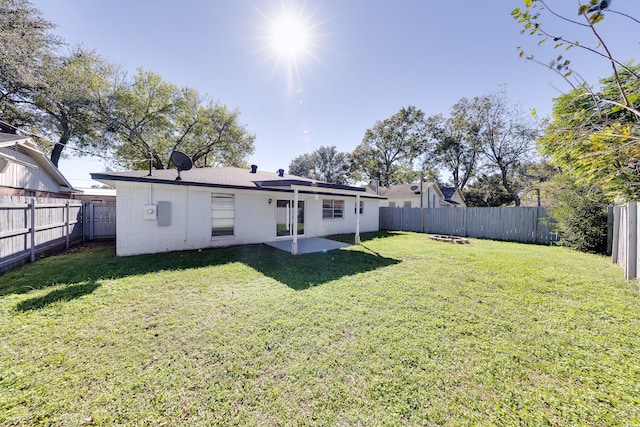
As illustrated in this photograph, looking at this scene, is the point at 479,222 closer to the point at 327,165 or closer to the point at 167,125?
the point at 167,125

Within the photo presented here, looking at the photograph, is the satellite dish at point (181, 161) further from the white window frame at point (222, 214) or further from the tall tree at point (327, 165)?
the tall tree at point (327, 165)

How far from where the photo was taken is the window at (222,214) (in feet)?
27.5

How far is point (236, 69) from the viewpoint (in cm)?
1146

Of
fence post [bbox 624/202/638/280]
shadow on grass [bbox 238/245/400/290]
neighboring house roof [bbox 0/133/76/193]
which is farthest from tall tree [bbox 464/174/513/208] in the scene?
neighboring house roof [bbox 0/133/76/193]

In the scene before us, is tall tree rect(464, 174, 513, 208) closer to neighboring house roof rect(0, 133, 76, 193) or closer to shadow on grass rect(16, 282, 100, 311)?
shadow on grass rect(16, 282, 100, 311)

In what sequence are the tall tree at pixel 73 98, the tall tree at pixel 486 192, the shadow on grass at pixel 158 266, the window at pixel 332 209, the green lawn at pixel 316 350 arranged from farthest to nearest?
1. the tall tree at pixel 486 192
2. the tall tree at pixel 73 98
3. the window at pixel 332 209
4. the shadow on grass at pixel 158 266
5. the green lawn at pixel 316 350

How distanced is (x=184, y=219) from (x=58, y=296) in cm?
400

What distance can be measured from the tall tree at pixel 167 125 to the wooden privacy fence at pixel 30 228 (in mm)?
10751

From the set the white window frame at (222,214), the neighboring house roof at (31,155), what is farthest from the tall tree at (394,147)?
the neighboring house roof at (31,155)

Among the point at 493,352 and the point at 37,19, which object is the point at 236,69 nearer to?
the point at 37,19

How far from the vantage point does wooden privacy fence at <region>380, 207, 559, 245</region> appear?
10.8 metres

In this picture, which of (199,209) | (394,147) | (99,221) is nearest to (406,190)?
(394,147)

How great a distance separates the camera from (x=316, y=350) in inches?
105

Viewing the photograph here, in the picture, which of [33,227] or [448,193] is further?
[448,193]
